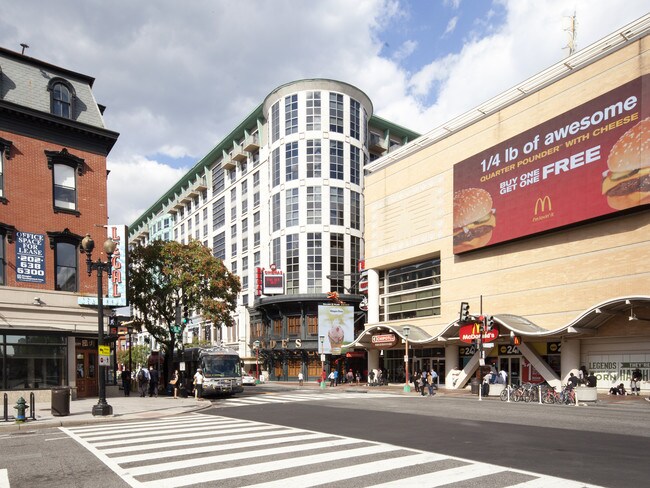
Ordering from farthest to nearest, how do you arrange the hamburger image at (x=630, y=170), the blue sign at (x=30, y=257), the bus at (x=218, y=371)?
the bus at (x=218, y=371)
the hamburger image at (x=630, y=170)
the blue sign at (x=30, y=257)

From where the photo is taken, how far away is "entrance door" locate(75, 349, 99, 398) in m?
28.3

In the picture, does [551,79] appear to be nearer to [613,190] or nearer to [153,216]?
[613,190]

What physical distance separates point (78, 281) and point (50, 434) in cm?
1387

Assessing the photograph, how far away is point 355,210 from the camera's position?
206 ft

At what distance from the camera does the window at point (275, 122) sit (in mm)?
62781

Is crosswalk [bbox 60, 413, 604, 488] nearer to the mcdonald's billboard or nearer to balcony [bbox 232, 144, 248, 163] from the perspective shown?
the mcdonald's billboard

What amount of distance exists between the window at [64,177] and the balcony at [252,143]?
136ft

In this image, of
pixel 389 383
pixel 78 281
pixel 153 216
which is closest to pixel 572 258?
pixel 389 383

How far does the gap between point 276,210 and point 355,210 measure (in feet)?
30.2

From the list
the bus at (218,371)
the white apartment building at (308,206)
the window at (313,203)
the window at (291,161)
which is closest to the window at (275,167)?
the white apartment building at (308,206)

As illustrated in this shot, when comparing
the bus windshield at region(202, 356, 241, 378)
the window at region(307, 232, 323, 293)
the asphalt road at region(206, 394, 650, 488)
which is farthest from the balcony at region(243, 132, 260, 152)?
the asphalt road at region(206, 394, 650, 488)

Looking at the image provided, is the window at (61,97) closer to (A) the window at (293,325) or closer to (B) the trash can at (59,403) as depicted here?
(B) the trash can at (59,403)

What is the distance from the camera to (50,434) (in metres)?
15.6

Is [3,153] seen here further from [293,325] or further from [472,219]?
[293,325]
